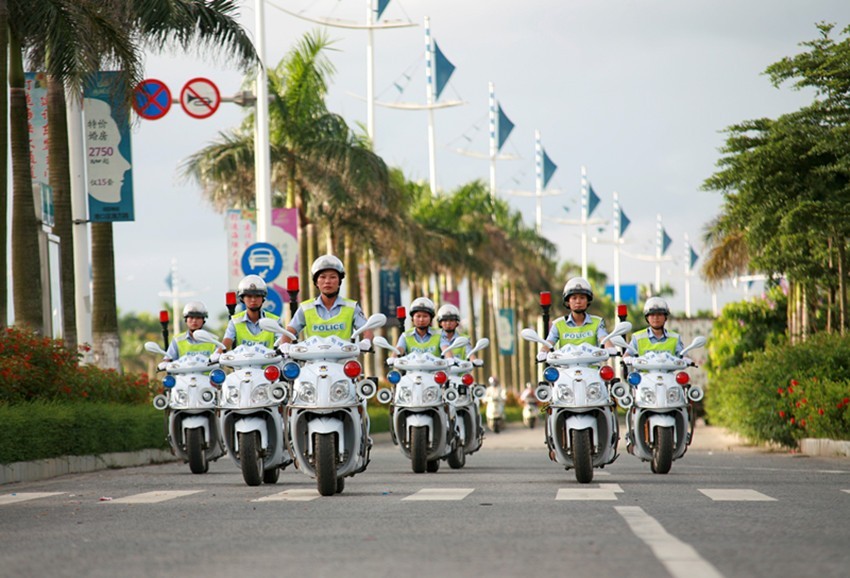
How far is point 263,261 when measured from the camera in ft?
99.5

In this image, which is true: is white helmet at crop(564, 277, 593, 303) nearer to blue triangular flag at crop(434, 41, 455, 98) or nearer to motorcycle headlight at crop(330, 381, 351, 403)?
motorcycle headlight at crop(330, 381, 351, 403)

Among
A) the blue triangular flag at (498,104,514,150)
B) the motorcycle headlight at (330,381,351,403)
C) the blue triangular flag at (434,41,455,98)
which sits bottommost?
the motorcycle headlight at (330,381,351,403)

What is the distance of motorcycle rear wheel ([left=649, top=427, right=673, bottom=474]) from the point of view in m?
17.9

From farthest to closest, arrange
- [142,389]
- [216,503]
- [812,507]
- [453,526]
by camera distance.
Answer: [142,389] → [216,503] → [812,507] → [453,526]

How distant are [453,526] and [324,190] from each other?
36.6m

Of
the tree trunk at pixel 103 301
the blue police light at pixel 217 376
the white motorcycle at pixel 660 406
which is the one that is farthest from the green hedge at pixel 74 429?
the white motorcycle at pixel 660 406

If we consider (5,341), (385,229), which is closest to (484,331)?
(385,229)

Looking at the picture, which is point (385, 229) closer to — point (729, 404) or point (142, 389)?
point (729, 404)

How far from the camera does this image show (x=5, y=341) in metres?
22.1

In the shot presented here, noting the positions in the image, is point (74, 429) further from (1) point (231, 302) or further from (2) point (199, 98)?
(2) point (199, 98)

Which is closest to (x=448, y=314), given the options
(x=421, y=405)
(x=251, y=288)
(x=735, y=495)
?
(x=421, y=405)

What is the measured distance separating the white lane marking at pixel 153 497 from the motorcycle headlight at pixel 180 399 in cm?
420

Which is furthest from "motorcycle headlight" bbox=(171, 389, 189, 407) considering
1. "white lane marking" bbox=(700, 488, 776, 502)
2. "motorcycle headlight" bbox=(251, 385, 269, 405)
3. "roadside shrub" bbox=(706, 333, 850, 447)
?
"roadside shrub" bbox=(706, 333, 850, 447)

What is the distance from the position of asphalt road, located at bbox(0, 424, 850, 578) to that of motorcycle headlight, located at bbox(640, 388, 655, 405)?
87 centimetres
